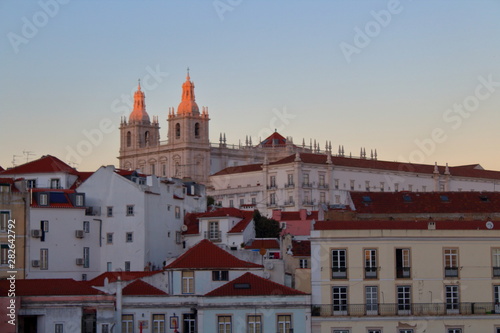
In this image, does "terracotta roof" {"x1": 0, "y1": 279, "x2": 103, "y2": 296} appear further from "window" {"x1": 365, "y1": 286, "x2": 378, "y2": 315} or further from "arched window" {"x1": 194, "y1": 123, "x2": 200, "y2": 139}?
"arched window" {"x1": 194, "y1": 123, "x2": 200, "y2": 139}

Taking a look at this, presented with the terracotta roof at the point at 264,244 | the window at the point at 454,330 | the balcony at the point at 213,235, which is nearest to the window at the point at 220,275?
the window at the point at 454,330

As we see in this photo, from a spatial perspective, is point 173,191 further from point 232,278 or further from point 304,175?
point 304,175

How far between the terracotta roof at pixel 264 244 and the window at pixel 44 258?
12.8m

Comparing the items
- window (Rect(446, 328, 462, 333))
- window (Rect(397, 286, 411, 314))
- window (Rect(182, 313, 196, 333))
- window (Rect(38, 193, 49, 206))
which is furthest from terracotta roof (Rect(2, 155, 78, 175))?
window (Rect(446, 328, 462, 333))

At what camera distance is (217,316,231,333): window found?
56625mm

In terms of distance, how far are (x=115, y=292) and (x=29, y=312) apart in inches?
171

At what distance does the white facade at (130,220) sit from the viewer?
2985 inches

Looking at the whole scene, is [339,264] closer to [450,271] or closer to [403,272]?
[403,272]

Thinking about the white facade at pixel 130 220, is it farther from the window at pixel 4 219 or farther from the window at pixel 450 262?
the window at pixel 450 262

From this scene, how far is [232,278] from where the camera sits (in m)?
60.3

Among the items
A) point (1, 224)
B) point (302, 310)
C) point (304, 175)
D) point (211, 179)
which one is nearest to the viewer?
point (302, 310)

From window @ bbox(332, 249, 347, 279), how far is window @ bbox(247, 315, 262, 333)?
417 centimetres

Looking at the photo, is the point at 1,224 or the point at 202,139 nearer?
the point at 1,224

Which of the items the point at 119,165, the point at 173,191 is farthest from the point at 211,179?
the point at 173,191
